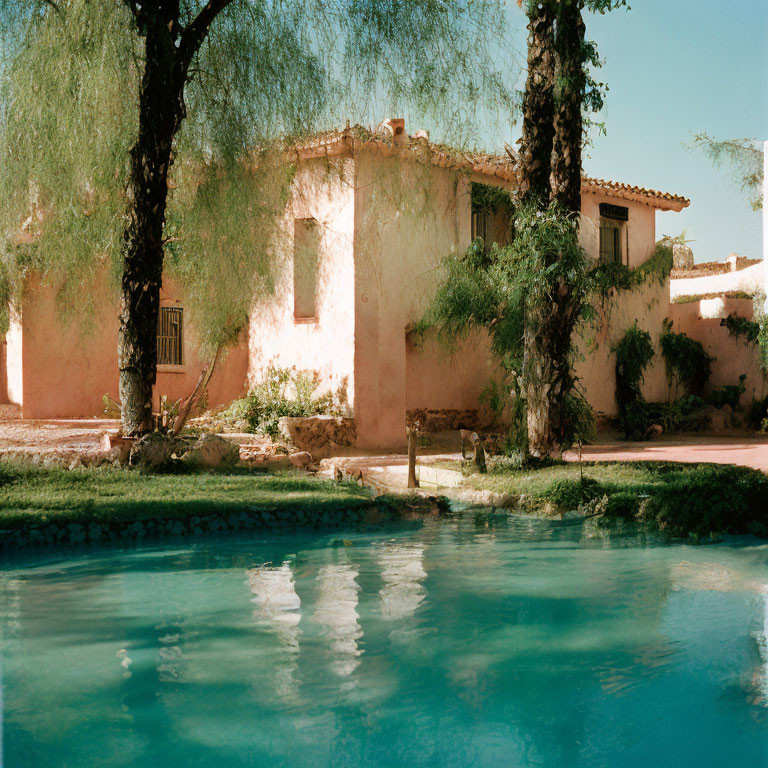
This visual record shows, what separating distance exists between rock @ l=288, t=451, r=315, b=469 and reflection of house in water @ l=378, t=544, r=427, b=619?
457cm

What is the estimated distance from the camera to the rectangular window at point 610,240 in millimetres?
19359

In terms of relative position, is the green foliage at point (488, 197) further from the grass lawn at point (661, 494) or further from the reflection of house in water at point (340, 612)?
the reflection of house in water at point (340, 612)

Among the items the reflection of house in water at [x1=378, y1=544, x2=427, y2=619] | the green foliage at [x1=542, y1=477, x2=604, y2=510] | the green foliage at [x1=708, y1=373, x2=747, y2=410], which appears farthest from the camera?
the green foliage at [x1=708, y1=373, x2=747, y2=410]

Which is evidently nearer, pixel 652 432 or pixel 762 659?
pixel 762 659

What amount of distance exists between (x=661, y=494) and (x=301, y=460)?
552cm

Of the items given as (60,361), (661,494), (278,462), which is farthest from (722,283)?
(60,361)

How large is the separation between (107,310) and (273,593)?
1080cm

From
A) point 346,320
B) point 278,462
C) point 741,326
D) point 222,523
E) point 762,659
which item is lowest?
point 762,659

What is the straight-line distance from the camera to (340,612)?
6.22 metres

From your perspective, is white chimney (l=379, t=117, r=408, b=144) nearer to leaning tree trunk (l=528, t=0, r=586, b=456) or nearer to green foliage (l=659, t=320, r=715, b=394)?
leaning tree trunk (l=528, t=0, r=586, b=456)

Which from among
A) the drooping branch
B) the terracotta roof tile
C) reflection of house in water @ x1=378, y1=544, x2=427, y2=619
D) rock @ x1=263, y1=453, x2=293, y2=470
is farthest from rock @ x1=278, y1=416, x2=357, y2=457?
reflection of house in water @ x1=378, y1=544, x2=427, y2=619

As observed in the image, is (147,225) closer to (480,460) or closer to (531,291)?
(531,291)

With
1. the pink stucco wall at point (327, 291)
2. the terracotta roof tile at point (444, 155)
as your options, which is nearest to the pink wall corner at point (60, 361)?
the pink stucco wall at point (327, 291)

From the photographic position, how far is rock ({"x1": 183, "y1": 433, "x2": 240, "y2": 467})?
38.2ft
